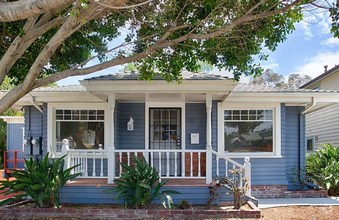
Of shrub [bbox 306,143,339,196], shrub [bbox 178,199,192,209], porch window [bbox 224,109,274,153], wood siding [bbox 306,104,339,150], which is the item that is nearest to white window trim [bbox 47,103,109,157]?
shrub [bbox 178,199,192,209]

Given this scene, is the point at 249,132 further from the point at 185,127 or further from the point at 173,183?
the point at 173,183

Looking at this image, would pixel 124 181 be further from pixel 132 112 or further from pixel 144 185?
pixel 132 112

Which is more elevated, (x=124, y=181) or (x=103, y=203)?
(x=124, y=181)

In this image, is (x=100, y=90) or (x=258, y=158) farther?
(x=258, y=158)

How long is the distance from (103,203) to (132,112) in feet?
9.93

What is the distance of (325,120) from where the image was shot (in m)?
12.7

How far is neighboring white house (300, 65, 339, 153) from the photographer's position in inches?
469

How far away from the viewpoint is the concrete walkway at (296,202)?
6820mm

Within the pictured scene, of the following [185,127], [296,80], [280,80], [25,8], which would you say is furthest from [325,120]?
[280,80]

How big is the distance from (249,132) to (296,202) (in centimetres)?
229

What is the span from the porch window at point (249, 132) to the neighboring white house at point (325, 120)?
4635mm

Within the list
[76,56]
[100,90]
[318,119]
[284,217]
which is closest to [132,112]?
[100,90]

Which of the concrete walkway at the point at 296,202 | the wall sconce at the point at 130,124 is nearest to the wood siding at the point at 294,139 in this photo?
the concrete walkway at the point at 296,202

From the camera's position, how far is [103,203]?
630 centimetres
